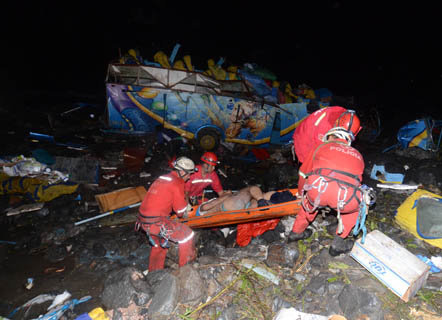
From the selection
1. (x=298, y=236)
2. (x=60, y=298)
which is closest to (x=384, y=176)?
(x=298, y=236)

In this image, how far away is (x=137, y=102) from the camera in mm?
7062

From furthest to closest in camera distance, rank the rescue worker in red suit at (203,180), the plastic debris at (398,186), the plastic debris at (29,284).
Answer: the rescue worker in red suit at (203,180) < the plastic debris at (398,186) < the plastic debris at (29,284)

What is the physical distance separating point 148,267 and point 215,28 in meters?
19.6

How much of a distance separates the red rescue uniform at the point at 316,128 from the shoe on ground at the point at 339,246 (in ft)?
4.34

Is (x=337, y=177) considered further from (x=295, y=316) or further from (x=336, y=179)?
(x=295, y=316)

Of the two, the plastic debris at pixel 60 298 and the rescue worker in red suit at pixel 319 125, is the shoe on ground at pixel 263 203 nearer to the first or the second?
the rescue worker in red suit at pixel 319 125

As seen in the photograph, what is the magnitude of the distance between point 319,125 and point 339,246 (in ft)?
5.66

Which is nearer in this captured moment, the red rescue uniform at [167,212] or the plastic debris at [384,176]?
the red rescue uniform at [167,212]

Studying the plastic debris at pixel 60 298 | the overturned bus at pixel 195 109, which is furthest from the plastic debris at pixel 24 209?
the overturned bus at pixel 195 109

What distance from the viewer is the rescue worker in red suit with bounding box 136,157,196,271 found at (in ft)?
12.2

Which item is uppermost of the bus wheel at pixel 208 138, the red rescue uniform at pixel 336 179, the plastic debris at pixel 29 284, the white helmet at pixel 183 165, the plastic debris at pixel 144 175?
the red rescue uniform at pixel 336 179

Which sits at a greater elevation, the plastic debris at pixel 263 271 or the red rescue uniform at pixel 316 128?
the red rescue uniform at pixel 316 128

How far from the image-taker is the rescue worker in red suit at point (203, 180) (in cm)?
457

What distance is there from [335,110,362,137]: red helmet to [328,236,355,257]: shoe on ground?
1.50m
